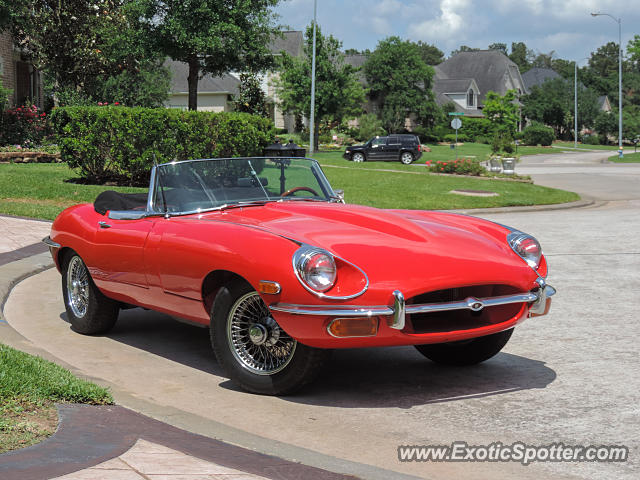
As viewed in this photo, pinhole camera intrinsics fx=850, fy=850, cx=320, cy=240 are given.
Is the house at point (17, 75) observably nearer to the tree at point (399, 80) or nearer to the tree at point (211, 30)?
the tree at point (211, 30)

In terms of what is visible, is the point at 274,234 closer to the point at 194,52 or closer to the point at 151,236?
the point at 151,236

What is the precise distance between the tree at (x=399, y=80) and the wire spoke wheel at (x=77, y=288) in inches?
2810

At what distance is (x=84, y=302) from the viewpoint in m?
7.01

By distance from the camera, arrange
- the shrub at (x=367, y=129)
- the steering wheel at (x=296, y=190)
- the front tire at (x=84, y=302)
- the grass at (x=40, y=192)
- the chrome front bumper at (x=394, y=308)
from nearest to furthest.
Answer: the chrome front bumper at (x=394, y=308) < the steering wheel at (x=296, y=190) < the front tire at (x=84, y=302) < the grass at (x=40, y=192) < the shrub at (x=367, y=129)

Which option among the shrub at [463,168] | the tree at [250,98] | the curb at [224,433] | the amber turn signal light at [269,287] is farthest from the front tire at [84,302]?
the tree at [250,98]

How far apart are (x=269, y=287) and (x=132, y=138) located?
1517 centimetres

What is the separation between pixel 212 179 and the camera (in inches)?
248

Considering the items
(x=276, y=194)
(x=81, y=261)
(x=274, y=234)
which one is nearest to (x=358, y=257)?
(x=274, y=234)

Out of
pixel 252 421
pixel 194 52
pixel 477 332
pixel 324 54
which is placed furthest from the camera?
pixel 324 54

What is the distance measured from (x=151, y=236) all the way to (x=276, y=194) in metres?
1.03

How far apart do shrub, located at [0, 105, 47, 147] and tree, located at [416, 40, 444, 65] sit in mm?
142093

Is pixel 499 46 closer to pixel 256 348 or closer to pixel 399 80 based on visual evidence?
pixel 399 80

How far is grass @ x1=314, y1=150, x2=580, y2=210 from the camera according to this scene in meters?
20.2

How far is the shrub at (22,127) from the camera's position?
92.7 ft
